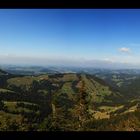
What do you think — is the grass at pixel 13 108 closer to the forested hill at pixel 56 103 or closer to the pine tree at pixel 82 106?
the forested hill at pixel 56 103

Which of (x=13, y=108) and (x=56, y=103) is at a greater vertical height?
(x=56, y=103)

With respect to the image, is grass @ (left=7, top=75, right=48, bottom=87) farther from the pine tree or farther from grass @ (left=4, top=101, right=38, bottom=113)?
the pine tree

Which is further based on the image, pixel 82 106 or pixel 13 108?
pixel 13 108

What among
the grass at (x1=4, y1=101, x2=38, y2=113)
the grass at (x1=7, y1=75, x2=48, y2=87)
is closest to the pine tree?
the grass at (x1=4, y1=101, x2=38, y2=113)

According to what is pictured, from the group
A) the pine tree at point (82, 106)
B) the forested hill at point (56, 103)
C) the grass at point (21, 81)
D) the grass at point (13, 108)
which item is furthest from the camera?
the grass at point (21, 81)

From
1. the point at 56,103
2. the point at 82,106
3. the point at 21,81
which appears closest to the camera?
the point at 82,106

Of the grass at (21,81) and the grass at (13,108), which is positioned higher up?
the grass at (21,81)

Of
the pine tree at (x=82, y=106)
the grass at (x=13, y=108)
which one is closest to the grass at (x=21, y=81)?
the grass at (x=13, y=108)

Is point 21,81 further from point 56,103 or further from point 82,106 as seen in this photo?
point 82,106

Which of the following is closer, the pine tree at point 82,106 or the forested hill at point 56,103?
the pine tree at point 82,106

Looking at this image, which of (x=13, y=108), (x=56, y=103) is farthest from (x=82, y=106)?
(x=13, y=108)
